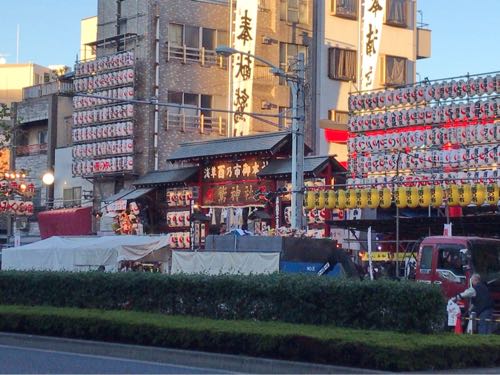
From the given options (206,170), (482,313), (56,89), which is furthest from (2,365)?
(56,89)

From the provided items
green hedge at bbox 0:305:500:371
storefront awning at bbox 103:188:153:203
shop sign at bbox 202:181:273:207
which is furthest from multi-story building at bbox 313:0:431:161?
green hedge at bbox 0:305:500:371

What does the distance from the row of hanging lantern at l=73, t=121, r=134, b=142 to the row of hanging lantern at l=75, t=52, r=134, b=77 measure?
2.83 meters

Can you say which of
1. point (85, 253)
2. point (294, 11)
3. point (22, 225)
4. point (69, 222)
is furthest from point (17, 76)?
point (85, 253)

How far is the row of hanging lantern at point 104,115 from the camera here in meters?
50.5

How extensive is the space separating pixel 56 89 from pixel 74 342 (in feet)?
132

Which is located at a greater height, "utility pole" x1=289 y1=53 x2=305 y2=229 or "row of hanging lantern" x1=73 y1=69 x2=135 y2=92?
"row of hanging lantern" x1=73 y1=69 x2=135 y2=92

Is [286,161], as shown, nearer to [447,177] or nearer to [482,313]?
[447,177]

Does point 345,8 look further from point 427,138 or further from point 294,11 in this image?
point 427,138

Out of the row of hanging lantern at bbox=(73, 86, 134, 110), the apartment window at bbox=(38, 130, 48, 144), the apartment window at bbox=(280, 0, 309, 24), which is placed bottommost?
the apartment window at bbox=(38, 130, 48, 144)

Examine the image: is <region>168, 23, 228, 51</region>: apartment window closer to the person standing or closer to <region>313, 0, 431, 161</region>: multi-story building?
<region>313, 0, 431, 161</region>: multi-story building

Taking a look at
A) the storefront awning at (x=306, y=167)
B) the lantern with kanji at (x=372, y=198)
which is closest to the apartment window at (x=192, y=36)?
the storefront awning at (x=306, y=167)

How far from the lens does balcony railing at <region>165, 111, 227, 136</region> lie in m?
51.2

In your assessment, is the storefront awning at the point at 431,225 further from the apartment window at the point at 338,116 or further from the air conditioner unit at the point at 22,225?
the air conditioner unit at the point at 22,225

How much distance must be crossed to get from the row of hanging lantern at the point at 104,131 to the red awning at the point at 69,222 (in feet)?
12.1
